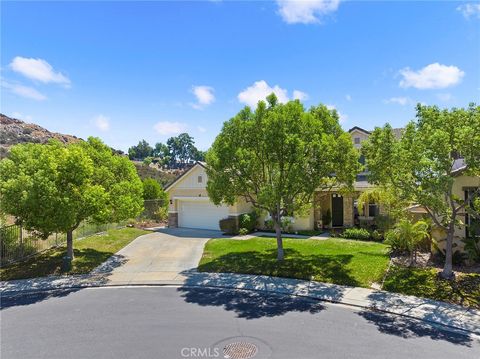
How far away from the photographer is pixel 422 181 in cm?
1058

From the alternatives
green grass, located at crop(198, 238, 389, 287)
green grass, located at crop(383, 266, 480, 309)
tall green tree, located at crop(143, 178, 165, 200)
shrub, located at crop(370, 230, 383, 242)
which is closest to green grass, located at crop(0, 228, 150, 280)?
green grass, located at crop(198, 238, 389, 287)

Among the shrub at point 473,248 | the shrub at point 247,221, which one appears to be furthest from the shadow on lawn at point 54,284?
the shrub at point 473,248

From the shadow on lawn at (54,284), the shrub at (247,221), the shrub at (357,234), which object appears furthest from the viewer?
the shrub at (247,221)

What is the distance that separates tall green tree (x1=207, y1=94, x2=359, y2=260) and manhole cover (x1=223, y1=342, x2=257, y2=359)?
18.6ft

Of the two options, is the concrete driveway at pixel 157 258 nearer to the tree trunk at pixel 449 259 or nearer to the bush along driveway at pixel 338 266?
the bush along driveway at pixel 338 266

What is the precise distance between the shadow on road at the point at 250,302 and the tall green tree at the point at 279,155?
336 centimetres

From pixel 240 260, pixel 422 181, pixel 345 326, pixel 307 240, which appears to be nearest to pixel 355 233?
pixel 307 240

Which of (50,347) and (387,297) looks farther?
(387,297)

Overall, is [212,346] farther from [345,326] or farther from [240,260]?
[240,260]

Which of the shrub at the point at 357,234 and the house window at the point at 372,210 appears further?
the house window at the point at 372,210

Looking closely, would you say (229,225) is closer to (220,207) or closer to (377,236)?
(220,207)

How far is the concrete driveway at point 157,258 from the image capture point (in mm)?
13367

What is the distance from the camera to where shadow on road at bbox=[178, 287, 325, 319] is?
935 centimetres

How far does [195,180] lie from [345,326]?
58.6ft
